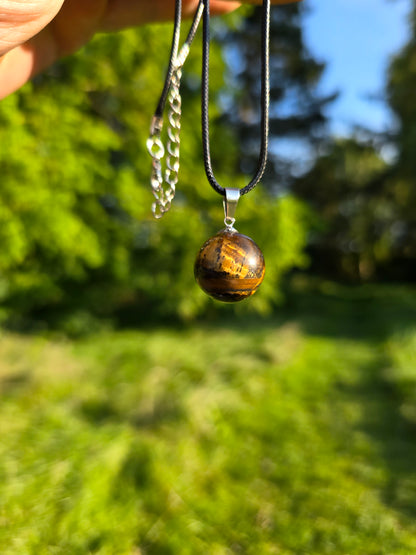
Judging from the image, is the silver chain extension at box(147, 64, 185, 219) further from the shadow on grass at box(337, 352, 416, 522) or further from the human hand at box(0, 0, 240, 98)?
the shadow on grass at box(337, 352, 416, 522)

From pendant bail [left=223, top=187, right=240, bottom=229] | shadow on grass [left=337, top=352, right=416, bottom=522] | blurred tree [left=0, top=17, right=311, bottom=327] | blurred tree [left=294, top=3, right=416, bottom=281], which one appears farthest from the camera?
blurred tree [left=294, top=3, right=416, bottom=281]

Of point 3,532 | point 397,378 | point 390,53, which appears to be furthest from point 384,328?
point 390,53

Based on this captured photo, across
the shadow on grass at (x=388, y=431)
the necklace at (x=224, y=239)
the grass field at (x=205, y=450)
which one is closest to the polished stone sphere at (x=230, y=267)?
the necklace at (x=224, y=239)

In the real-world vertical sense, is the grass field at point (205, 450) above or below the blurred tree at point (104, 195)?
below

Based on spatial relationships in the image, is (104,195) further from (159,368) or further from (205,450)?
(205,450)

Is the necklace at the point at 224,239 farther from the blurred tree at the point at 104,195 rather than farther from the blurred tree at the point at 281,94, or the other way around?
the blurred tree at the point at 281,94

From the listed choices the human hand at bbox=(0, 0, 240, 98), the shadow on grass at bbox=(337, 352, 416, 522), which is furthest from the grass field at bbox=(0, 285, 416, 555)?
the human hand at bbox=(0, 0, 240, 98)
